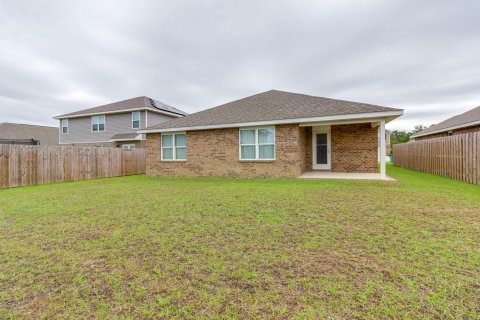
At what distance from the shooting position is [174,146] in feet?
45.0

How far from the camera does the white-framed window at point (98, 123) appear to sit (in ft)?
77.0

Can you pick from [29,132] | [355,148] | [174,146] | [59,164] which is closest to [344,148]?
[355,148]

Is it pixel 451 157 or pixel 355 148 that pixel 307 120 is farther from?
pixel 451 157

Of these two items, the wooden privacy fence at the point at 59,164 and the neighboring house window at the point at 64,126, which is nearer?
the wooden privacy fence at the point at 59,164

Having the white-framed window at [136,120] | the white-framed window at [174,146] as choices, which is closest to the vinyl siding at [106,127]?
the white-framed window at [136,120]

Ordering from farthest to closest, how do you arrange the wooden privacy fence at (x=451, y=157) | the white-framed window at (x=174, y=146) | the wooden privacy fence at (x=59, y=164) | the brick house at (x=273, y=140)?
the white-framed window at (x=174, y=146) < the brick house at (x=273, y=140) < the wooden privacy fence at (x=59, y=164) < the wooden privacy fence at (x=451, y=157)

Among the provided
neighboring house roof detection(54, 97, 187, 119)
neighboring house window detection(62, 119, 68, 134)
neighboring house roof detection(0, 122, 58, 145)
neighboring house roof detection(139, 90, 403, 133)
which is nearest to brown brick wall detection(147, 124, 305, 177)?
neighboring house roof detection(139, 90, 403, 133)

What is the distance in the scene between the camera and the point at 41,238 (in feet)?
12.2

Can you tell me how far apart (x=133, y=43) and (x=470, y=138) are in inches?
690

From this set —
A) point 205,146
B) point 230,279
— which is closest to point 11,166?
point 205,146

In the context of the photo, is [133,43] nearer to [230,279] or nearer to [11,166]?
[11,166]

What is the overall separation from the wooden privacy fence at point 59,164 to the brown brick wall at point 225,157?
2816mm

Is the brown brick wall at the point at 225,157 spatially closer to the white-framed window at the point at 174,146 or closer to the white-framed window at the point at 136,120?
the white-framed window at the point at 174,146

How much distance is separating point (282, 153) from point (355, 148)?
4.10 metres
